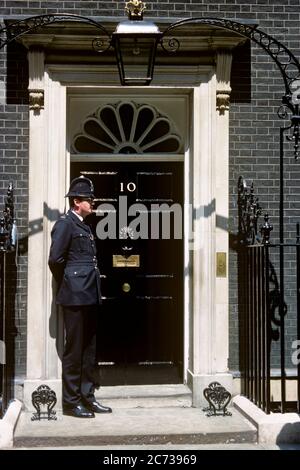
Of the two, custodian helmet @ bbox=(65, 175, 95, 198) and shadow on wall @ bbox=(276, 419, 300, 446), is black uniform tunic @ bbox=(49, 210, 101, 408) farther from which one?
shadow on wall @ bbox=(276, 419, 300, 446)

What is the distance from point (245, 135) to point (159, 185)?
1.07 m

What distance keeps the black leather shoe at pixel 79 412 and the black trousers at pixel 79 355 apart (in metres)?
0.05

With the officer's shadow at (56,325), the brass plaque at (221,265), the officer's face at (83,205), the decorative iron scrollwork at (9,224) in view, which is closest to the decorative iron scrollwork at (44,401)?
the officer's shadow at (56,325)

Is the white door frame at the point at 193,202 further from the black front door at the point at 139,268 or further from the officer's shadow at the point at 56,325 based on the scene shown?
the black front door at the point at 139,268

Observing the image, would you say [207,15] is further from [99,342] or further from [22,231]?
[99,342]

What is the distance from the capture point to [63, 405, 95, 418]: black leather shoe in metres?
7.09

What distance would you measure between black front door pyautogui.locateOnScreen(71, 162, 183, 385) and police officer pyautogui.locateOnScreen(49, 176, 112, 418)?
0.81 metres

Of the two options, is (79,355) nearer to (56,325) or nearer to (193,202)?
(56,325)

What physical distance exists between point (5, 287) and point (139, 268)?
1631 mm

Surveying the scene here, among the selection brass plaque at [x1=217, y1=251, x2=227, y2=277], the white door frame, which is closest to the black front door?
the white door frame

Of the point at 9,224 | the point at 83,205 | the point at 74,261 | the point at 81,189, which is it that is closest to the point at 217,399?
the point at 74,261

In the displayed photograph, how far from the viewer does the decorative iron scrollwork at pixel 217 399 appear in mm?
7289
